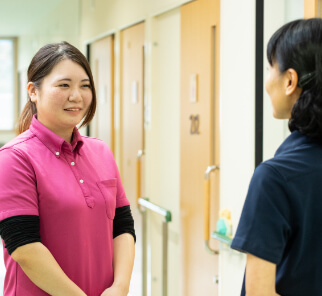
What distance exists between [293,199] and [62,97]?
81 cm

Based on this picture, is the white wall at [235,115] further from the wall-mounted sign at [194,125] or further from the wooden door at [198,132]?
→ the wall-mounted sign at [194,125]

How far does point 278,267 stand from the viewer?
1057mm

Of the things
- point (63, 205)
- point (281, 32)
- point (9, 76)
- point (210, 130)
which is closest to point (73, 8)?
point (9, 76)

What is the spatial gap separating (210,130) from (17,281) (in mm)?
1545

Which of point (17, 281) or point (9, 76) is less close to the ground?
point (9, 76)

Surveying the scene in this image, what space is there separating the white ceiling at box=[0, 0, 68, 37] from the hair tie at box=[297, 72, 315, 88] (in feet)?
14.5

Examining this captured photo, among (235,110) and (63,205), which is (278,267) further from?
(235,110)

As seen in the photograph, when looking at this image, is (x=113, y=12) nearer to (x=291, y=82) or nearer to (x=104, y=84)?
(x=104, y=84)

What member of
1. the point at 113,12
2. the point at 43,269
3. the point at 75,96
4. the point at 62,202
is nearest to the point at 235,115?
the point at 75,96

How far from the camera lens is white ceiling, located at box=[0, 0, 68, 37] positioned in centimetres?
496

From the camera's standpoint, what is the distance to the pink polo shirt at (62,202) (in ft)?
4.50

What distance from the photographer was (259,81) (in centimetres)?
217

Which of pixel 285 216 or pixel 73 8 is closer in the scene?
pixel 285 216

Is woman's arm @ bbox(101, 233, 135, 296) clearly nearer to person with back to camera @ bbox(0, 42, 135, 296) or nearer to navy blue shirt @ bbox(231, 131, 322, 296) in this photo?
person with back to camera @ bbox(0, 42, 135, 296)
